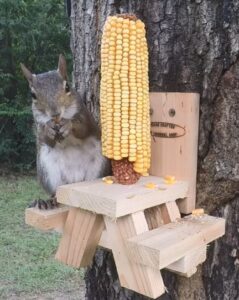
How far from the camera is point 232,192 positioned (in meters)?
1.22

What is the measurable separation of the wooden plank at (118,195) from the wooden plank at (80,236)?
48mm

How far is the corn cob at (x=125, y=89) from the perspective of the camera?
107 centimetres

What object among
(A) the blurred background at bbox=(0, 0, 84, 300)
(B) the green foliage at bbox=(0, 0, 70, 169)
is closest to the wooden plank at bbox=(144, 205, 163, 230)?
(A) the blurred background at bbox=(0, 0, 84, 300)

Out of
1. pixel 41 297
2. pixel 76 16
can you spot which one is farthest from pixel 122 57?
pixel 41 297

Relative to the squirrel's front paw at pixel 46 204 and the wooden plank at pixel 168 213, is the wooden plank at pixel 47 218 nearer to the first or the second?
the squirrel's front paw at pixel 46 204

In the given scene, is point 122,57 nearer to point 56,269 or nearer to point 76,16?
point 76,16

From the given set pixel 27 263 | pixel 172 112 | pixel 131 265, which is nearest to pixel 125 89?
pixel 172 112

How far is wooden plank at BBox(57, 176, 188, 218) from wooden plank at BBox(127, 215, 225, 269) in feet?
→ 0.21

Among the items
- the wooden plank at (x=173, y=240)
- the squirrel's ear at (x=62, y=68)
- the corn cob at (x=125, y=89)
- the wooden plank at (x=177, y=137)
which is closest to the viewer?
the wooden plank at (x=173, y=240)

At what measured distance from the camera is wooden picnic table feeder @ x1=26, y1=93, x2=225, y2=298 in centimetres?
100

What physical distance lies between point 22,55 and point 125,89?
5.68m

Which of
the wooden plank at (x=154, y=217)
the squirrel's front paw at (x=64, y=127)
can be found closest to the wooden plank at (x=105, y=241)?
the wooden plank at (x=154, y=217)

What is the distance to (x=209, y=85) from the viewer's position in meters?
1.18

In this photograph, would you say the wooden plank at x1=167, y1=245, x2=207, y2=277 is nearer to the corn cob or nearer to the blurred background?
the corn cob
